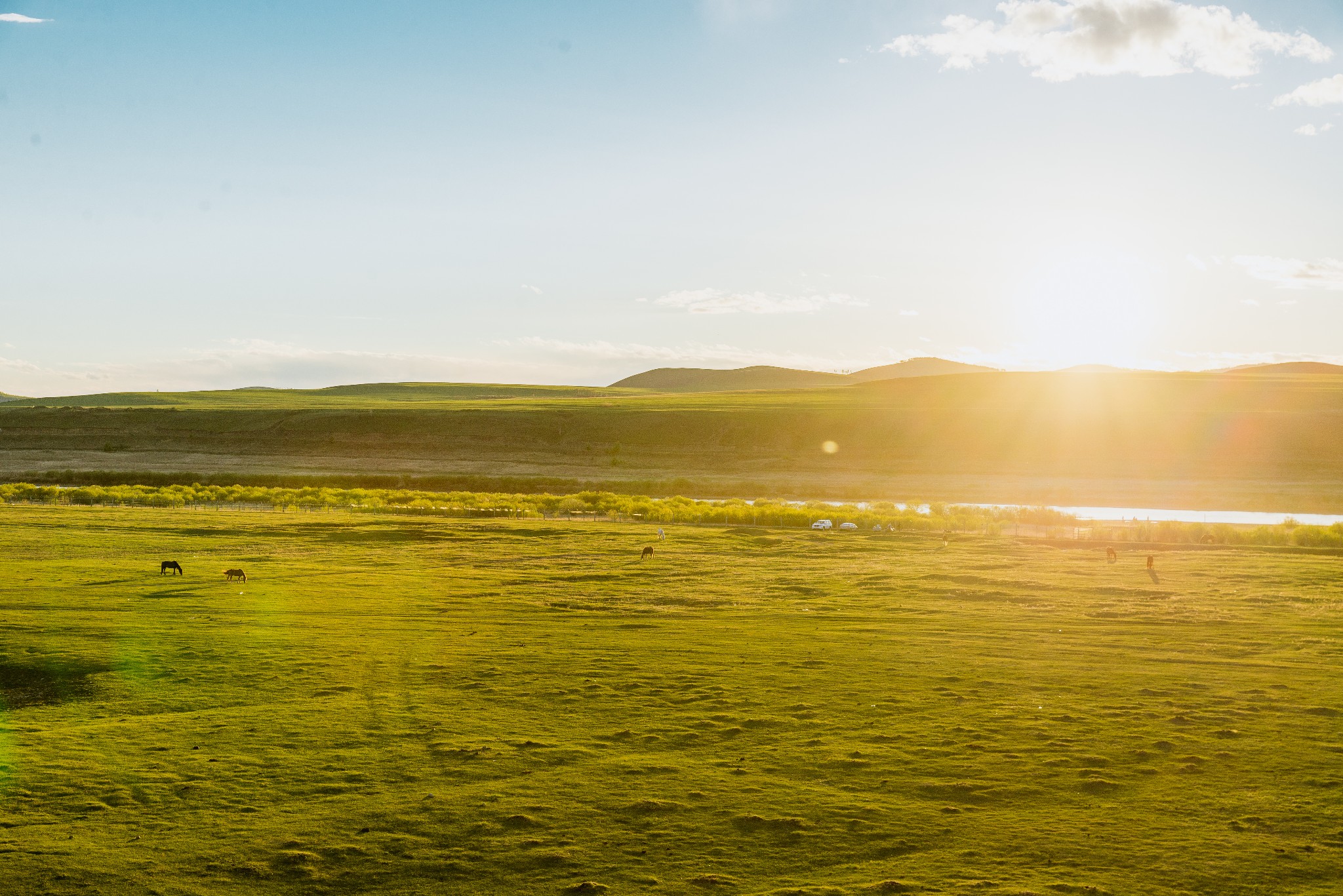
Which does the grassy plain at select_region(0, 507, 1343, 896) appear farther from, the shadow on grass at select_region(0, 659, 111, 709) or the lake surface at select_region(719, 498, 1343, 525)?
the lake surface at select_region(719, 498, 1343, 525)

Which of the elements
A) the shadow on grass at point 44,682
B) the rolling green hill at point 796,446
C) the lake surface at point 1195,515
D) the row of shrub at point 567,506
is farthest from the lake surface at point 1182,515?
the shadow on grass at point 44,682

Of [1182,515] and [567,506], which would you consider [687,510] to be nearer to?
[567,506]

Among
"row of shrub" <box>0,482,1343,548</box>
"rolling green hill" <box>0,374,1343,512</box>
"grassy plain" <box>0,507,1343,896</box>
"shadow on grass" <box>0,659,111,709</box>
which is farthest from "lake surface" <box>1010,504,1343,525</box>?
"shadow on grass" <box>0,659,111,709</box>

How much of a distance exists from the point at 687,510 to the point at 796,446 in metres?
56.5

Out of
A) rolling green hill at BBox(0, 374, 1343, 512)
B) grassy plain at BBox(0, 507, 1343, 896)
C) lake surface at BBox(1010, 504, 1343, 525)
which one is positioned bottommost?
lake surface at BBox(1010, 504, 1343, 525)

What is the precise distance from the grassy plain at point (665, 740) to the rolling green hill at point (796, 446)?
63.5 meters

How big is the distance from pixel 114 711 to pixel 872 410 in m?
128

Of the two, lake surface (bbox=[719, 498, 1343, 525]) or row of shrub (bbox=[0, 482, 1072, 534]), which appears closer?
row of shrub (bbox=[0, 482, 1072, 534])

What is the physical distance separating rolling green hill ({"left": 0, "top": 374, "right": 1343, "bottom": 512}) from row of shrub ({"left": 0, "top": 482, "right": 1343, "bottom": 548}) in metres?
17.9

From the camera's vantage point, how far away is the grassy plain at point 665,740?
11328 millimetres

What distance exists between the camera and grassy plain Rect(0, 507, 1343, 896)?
446 inches

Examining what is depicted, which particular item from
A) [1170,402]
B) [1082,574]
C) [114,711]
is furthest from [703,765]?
[1170,402]

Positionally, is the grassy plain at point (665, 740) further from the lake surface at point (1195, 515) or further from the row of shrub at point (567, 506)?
the lake surface at point (1195, 515)

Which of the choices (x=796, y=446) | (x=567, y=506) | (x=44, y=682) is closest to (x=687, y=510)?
(x=567, y=506)
